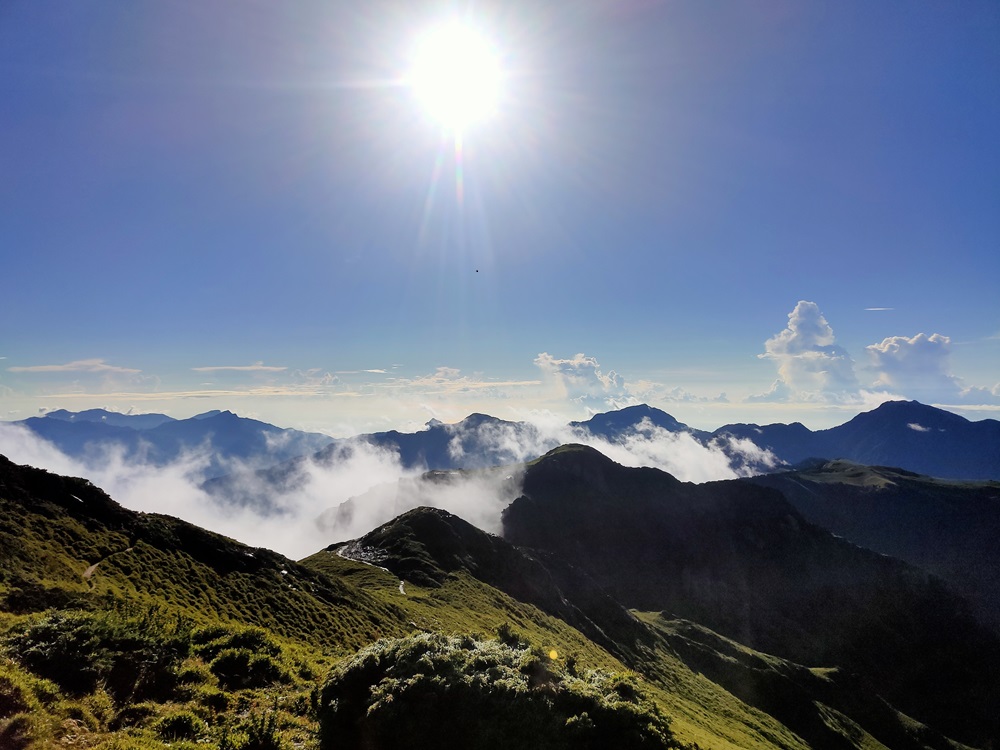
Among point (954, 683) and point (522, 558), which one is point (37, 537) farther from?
point (954, 683)

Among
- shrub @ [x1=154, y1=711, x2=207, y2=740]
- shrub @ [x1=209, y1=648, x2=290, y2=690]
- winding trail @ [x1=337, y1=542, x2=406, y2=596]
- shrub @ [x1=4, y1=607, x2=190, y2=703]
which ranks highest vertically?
shrub @ [x1=4, y1=607, x2=190, y2=703]

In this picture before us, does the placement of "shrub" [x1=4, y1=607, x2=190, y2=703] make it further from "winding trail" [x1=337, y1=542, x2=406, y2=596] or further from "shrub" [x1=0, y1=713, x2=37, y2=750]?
"winding trail" [x1=337, y1=542, x2=406, y2=596]

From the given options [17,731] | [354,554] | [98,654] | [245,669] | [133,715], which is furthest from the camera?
[354,554]

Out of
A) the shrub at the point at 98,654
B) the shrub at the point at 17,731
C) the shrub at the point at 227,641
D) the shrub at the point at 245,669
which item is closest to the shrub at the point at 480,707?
the shrub at the point at 245,669

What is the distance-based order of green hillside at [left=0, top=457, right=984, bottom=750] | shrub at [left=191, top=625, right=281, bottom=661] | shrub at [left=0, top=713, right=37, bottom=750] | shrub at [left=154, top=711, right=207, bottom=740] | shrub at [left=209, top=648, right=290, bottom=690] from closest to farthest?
shrub at [left=0, top=713, right=37, bottom=750] < shrub at [left=154, top=711, right=207, bottom=740] < green hillside at [left=0, top=457, right=984, bottom=750] < shrub at [left=209, top=648, right=290, bottom=690] < shrub at [left=191, top=625, right=281, bottom=661]

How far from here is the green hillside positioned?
62.5ft

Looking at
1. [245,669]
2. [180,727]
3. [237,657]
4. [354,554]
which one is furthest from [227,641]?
[354,554]

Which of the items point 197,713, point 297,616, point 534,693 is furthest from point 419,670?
point 297,616

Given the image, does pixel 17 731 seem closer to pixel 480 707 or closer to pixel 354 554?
pixel 480 707

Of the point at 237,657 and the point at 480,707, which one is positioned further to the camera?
the point at 237,657

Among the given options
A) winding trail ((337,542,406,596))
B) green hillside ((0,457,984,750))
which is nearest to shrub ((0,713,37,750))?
green hillside ((0,457,984,750))

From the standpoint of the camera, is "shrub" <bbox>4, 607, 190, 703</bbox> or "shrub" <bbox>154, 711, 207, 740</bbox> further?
"shrub" <bbox>4, 607, 190, 703</bbox>

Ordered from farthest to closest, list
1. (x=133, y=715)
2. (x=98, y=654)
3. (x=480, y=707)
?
(x=98, y=654), (x=480, y=707), (x=133, y=715)

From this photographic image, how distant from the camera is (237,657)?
1046 inches
